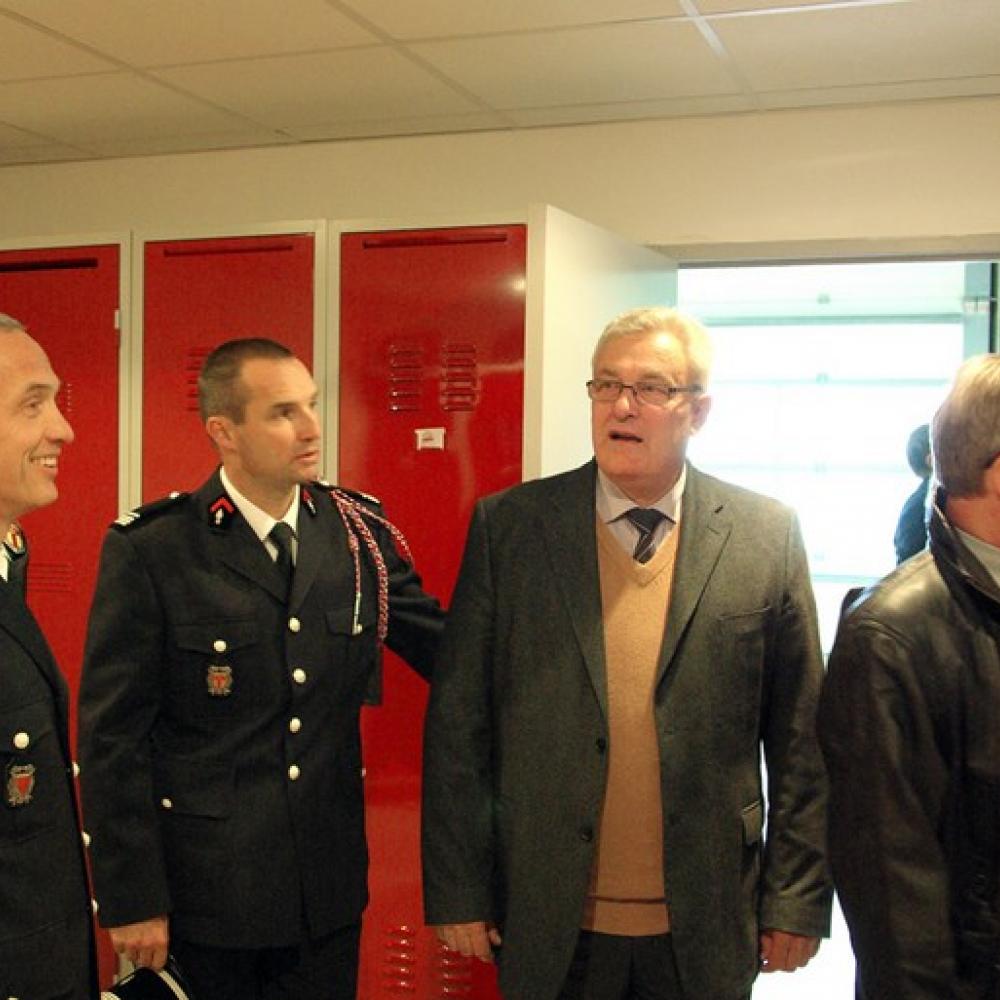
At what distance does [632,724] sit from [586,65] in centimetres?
180

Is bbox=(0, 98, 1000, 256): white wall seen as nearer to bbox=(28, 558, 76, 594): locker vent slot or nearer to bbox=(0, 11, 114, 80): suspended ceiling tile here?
bbox=(0, 11, 114, 80): suspended ceiling tile

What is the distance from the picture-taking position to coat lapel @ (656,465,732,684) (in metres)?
1.97

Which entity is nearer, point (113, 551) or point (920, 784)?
point (920, 784)

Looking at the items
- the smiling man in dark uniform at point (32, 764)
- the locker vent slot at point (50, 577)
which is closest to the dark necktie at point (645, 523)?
the smiling man in dark uniform at point (32, 764)

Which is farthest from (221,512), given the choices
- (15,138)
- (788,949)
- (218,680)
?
(15,138)

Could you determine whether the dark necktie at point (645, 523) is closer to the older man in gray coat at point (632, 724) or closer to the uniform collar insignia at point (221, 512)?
the older man in gray coat at point (632, 724)

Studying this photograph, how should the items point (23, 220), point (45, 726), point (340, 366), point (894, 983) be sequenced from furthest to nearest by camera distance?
1. point (23, 220)
2. point (340, 366)
3. point (45, 726)
4. point (894, 983)

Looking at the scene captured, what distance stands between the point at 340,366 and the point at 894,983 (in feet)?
5.94

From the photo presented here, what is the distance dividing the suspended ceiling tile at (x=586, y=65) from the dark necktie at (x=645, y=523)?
126cm

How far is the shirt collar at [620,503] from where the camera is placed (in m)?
2.09

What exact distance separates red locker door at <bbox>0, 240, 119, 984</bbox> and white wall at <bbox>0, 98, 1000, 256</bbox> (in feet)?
1.97

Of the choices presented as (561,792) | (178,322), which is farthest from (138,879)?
(178,322)

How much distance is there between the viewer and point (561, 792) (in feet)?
6.43

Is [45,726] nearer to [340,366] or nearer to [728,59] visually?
[340,366]
